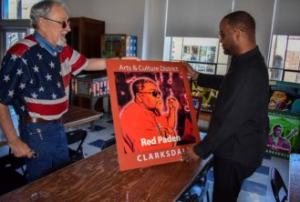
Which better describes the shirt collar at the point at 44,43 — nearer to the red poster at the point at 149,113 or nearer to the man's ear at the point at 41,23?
the man's ear at the point at 41,23

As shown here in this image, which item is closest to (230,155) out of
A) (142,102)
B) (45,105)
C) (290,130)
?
(142,102)

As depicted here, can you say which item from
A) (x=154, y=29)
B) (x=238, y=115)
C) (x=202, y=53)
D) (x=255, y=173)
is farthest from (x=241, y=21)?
(x=154, y=29)

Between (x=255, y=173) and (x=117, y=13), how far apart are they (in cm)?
391

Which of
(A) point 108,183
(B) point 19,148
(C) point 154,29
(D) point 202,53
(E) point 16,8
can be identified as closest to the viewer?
(A) point 108,183

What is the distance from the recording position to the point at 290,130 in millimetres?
3514

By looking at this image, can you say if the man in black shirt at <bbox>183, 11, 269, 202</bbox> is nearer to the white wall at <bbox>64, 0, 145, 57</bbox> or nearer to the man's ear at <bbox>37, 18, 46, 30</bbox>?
the man's ear at <bbox>37, 18, 46, 30</bbox>

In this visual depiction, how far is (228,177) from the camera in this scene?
1330 mm

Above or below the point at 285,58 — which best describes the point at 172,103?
below

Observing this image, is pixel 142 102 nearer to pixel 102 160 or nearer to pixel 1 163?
pixel 102 160

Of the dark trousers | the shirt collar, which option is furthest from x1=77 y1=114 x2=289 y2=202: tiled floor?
the shirt collar

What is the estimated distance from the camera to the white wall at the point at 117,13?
5023mm

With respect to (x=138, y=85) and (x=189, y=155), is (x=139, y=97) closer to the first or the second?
(x=138, y=85)

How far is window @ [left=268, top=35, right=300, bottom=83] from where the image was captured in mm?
3902

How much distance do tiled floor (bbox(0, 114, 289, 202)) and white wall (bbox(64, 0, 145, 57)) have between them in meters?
1.72
